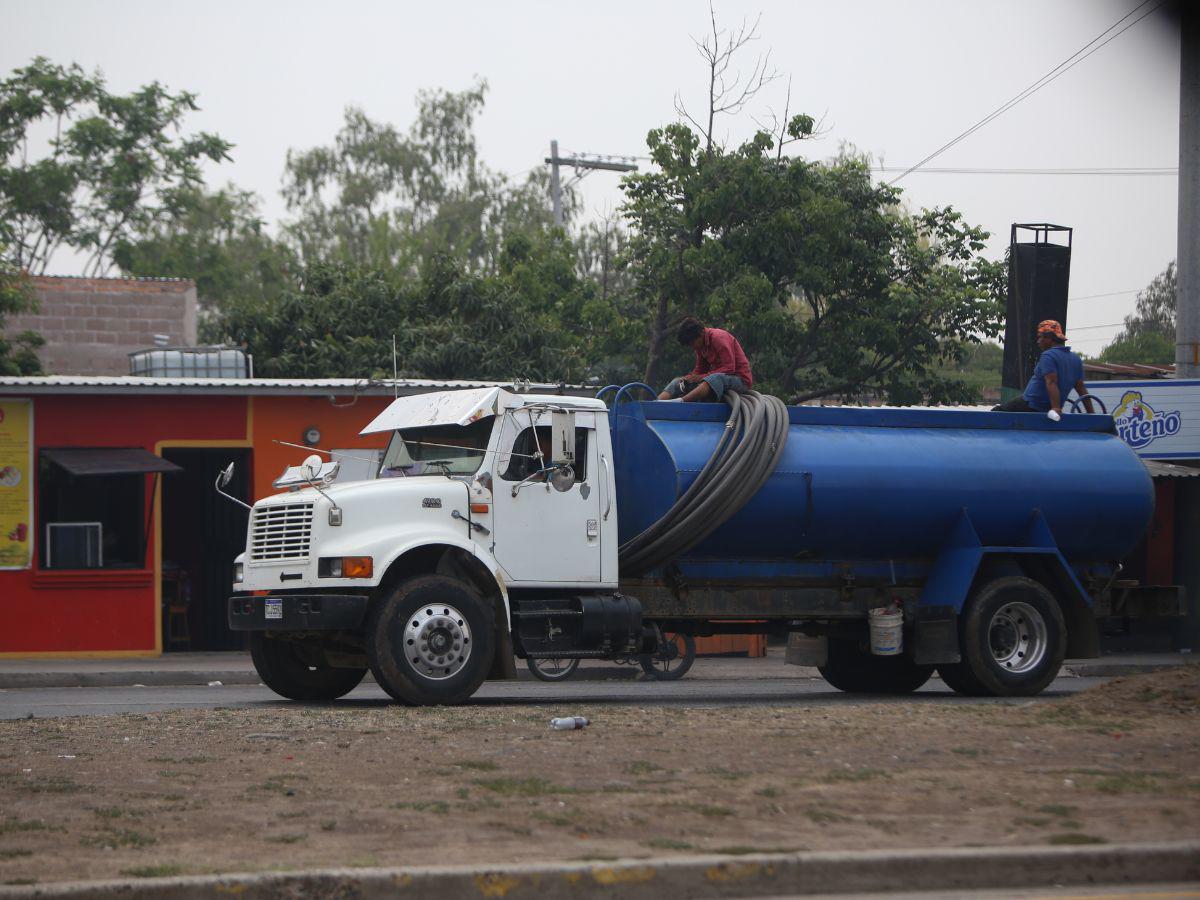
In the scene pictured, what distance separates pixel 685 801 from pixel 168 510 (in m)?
18.4

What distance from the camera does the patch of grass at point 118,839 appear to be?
675cm

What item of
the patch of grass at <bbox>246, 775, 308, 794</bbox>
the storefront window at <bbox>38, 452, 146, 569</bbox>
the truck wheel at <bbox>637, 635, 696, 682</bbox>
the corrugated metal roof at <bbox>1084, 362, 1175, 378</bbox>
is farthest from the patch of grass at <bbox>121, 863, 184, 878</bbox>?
the corrugated metal roof at <bbox>1084, 362, 1175, 378</bbox>

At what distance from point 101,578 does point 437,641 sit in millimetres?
10403

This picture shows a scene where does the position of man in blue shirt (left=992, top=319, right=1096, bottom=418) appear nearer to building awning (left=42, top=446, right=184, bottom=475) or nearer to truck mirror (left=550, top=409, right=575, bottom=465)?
truck mirror (left=550, top=409, right=575, bottom=465)

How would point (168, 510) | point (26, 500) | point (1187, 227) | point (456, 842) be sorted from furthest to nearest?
point (168, 510)
point (26, 500)
point (1187, 227)
point (456, 842)

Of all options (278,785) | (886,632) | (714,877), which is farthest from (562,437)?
(714,877)

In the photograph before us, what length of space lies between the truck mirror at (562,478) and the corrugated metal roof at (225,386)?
7410 mm

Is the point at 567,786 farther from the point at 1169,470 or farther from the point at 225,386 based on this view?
the point at 1169,470

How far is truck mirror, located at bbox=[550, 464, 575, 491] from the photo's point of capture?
13.7m

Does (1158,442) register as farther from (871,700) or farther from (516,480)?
(516,480)

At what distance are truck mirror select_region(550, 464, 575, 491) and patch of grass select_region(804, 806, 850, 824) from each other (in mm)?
6566

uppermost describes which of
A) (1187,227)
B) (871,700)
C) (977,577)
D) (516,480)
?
(1187,227)

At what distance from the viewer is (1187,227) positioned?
20094 millimetres

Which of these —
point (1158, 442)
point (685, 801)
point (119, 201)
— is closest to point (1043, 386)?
point (1158, 442)
